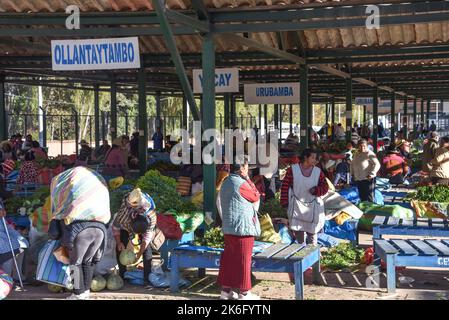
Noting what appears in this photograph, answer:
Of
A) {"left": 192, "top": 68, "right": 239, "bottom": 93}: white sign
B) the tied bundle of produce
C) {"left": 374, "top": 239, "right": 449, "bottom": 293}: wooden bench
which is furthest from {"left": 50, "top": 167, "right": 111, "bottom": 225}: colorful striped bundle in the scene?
{"left": 192, "top": 68, "right": 239, "bottom": 93}: white sign

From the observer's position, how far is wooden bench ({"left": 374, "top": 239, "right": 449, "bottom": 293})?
303 inches

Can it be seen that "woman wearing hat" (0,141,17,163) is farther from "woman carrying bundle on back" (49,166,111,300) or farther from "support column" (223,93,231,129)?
"support column" (223,93,231,129)

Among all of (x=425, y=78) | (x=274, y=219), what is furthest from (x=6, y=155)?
(x=425, y=78)

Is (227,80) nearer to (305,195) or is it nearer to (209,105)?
(209,105)

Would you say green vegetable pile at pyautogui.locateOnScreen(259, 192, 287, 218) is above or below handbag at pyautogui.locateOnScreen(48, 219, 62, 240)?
below

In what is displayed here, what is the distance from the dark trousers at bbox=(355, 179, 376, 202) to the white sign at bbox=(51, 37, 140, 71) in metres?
5.38

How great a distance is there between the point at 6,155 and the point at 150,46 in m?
4.61

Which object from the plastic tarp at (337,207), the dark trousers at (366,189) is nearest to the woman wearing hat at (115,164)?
the dark trousers at (366,189)

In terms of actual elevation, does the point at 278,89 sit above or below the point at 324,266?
above

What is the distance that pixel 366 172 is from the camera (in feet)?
43.0

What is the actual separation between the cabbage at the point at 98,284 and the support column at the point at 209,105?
1996 millimetres

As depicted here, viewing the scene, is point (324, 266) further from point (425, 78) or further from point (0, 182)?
point (425, 78)

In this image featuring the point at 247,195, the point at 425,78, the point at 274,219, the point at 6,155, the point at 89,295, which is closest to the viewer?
the point at 247,195

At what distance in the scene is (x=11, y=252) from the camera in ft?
27.0
